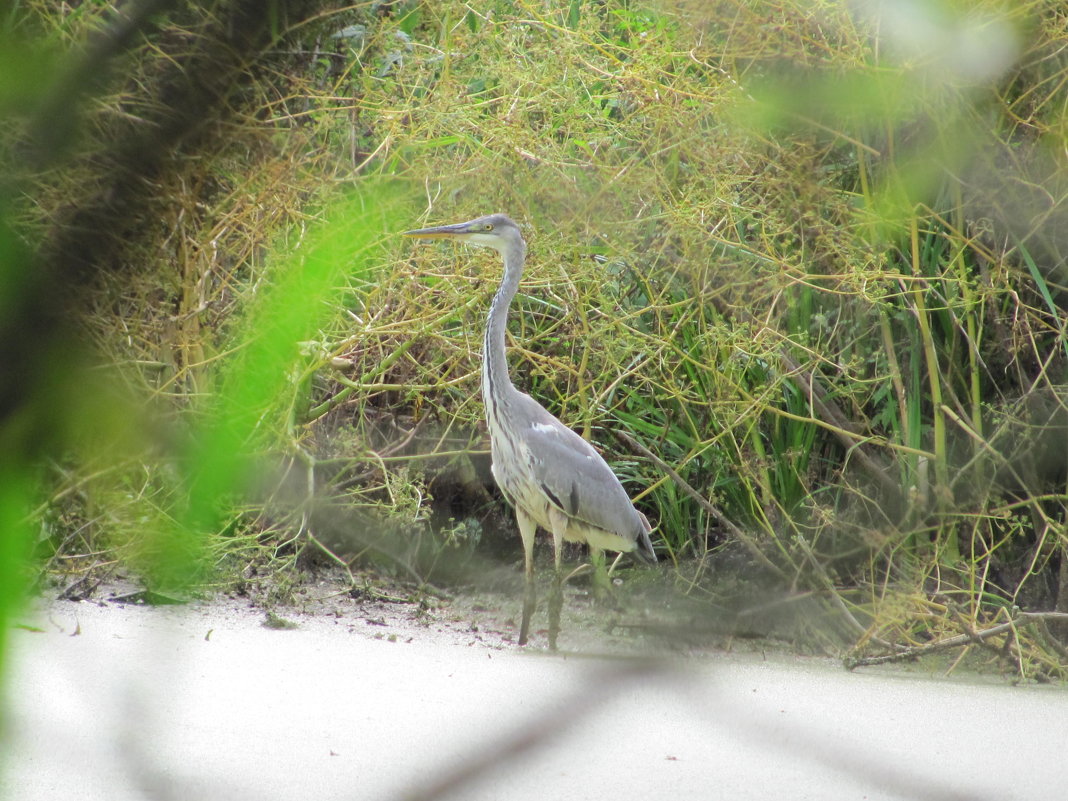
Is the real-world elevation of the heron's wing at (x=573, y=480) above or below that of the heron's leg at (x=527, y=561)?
above

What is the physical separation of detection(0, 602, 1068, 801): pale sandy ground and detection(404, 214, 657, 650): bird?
333mm

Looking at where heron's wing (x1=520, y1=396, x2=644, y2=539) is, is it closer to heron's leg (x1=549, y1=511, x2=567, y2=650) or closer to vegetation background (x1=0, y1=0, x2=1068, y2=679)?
heron's leg (x1=549, y1=511, x2=567, y2=650)

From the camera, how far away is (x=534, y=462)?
9.37 ft

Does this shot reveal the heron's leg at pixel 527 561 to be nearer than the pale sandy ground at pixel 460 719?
No

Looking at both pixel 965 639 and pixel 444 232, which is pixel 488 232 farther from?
pixel 965 639

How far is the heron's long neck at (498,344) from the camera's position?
2789 millimetres

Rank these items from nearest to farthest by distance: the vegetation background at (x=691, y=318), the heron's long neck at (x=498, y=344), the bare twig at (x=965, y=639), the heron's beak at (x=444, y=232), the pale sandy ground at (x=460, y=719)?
the pale sandy ground at (x=460, y=719) < the vegetation background at (x=691, y=318) < the bare twig at (x=965, y=639) < the heron's beak at (x=444, y=232) < the heron's long neck at (x=498, y=344)

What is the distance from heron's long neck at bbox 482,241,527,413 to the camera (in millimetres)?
2789

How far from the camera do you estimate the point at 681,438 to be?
10.5 ft

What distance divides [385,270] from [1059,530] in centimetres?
155

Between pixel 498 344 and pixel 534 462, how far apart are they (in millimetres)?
287

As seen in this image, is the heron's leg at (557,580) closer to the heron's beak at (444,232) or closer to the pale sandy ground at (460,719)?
the pale sandy ground at (460,719)

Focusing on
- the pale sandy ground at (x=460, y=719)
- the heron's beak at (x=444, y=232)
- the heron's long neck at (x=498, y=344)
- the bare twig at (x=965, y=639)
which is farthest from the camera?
the heron's long neck at (x=498, y=344)

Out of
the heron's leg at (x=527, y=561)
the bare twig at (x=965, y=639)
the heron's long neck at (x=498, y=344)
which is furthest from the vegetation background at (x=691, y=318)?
the heron's leg at (x=527, y=561)
